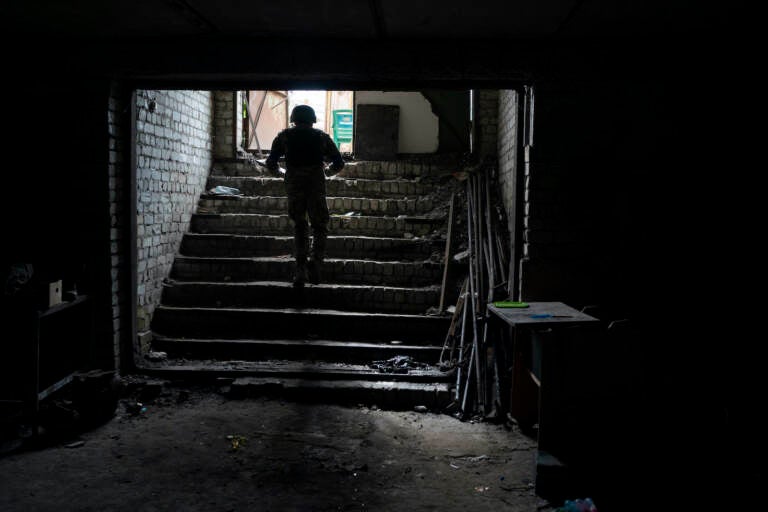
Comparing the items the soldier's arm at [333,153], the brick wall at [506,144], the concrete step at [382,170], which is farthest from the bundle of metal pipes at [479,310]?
the soldier's arm at [333,153]

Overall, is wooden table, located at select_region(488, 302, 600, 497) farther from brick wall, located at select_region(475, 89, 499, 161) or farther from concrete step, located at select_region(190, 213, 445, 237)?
brick wall, located at select_region(475, 89, 499, 161)

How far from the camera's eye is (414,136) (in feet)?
28.3

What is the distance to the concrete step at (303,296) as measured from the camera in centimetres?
571

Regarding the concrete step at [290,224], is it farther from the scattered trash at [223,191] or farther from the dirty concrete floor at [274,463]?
the dirty concrete floor at [274,463]

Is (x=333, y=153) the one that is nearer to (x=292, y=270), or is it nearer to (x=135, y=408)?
(x=292, y=270)

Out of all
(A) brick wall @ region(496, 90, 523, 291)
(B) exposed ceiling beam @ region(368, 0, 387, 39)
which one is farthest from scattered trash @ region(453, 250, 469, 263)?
(B) exposed ceiling beam @ region(368, 0, 387, 39)

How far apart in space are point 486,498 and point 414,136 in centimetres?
629

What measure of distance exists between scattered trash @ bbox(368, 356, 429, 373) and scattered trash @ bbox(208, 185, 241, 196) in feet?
10.7

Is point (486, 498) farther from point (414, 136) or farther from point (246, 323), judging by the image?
point (414, 136)

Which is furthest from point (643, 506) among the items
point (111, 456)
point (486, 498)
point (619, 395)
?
point (111, 456)

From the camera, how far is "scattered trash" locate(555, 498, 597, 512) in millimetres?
2771

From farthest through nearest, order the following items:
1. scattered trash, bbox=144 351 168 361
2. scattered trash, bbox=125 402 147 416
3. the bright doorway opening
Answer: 1. the bright doorway opening
2. scattered trash, bbox=144 351 168 361
3. scattered trash, bbox=125 402 147 416

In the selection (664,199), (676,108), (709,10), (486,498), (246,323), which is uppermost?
(709,10)

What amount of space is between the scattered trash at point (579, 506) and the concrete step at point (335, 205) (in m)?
4.61
